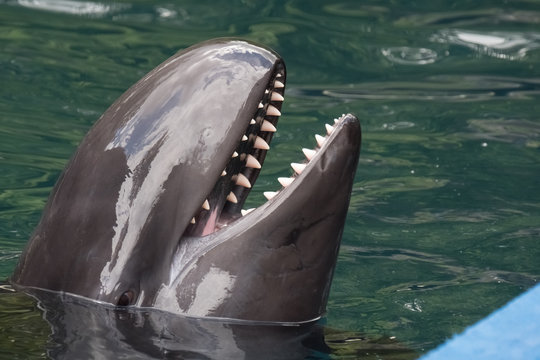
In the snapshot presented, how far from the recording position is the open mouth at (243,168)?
496 centimetres

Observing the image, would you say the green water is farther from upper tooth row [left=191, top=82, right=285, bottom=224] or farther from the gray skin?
upper tooth row [left=191, top=82, right=285, bottom=224]

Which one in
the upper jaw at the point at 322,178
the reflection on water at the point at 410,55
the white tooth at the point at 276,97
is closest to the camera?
the upper jaw at the point at 322,178

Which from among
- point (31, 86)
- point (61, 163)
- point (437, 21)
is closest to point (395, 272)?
point (61, 163)

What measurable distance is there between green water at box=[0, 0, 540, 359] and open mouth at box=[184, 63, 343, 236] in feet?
2.28

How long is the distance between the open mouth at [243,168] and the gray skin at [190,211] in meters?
0.02

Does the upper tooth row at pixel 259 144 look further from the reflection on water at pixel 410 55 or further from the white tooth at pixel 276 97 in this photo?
the reflection on water at pixel 410 55

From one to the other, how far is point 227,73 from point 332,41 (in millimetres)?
6977

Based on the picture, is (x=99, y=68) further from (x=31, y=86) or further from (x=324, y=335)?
(x=324, y=335)

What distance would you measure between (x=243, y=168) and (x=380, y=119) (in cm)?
492

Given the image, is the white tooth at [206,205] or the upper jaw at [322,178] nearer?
the upper jaw at [322,178]

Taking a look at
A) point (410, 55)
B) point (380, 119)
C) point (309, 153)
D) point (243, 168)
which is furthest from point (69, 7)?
point (309, 153)

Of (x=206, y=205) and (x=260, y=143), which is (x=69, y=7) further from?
(x=206, y=205)

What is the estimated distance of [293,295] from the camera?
4.93 meters

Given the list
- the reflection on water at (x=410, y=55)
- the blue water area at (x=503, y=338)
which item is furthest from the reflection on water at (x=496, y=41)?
the blue water area at (x=503, y=338)
